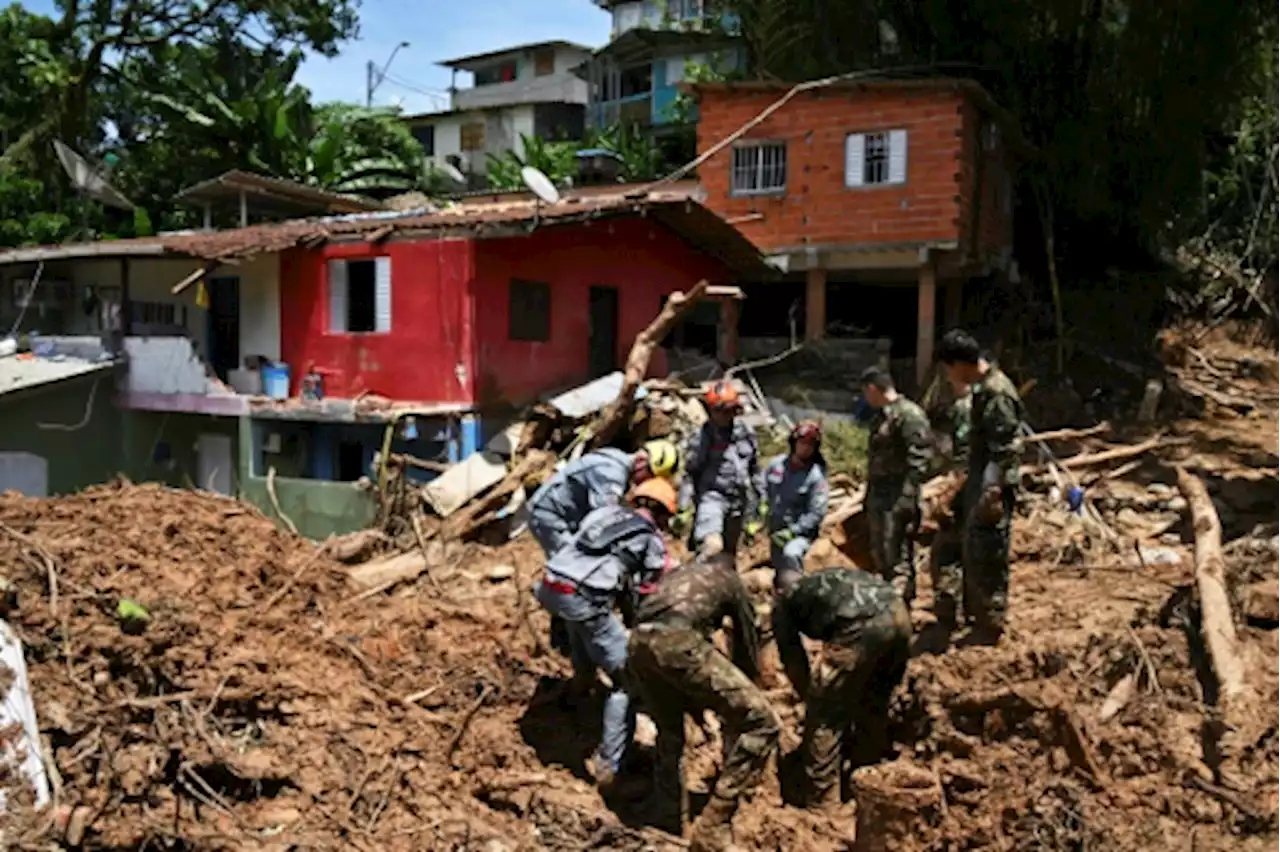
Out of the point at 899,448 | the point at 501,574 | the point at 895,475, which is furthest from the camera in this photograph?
the point at 501,574

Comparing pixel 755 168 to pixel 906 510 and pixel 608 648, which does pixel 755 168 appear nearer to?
pixel 906 510

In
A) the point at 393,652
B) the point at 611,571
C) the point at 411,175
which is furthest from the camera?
the point at 411,175

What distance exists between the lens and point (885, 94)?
18516 millimetres

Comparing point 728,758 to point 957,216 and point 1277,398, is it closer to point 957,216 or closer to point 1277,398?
point 957,216

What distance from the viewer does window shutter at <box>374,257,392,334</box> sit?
16234 millimetres

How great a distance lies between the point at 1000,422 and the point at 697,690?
277 cm

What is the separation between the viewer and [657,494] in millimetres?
6492

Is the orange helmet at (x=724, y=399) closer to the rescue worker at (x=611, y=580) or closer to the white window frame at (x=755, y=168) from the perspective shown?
the rescue worker at (x=611, y=580)

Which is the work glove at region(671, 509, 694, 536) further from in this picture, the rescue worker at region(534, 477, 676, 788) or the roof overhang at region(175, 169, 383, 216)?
the roof overhang at region(175, 169, 383, 216)

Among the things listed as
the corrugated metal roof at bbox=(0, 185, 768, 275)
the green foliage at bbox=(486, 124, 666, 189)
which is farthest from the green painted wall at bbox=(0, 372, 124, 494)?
the green foliage at bbox=(486, 124, 666, 189)

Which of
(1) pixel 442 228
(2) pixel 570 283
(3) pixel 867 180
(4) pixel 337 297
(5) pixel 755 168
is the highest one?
(5) pixel 755 168

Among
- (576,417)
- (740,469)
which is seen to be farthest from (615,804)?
(576,417)

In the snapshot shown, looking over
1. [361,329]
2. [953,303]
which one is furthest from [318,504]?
[953,303]

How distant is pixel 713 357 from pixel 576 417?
5007mm
